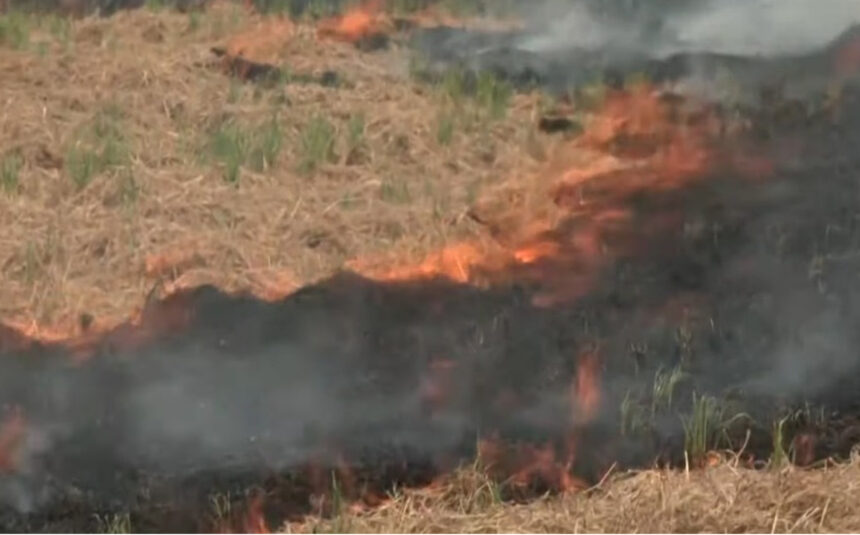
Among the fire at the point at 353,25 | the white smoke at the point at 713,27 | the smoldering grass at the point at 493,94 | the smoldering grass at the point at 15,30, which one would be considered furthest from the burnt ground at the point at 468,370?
the smoldering grass at the point at 15,30

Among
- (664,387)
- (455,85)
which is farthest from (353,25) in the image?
(664,387)

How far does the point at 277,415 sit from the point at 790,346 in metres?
1.13

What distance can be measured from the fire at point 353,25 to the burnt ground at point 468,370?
569mm

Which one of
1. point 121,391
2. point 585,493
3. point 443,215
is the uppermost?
point 443,215

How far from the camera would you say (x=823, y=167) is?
3.46 meters

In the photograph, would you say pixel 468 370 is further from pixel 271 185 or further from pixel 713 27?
pixel 713 27

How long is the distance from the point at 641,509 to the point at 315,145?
1.03 metres

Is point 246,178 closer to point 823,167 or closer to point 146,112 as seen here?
point 146,112

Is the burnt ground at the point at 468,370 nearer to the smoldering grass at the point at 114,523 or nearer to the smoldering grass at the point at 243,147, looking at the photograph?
the smoldering grass at the point at 114,523

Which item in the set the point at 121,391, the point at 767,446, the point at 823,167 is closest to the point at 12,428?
the point at 121,391

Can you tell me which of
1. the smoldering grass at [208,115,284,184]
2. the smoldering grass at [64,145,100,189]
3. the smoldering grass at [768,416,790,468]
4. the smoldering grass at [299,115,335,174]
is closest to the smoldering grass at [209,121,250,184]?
the smoldering grass at [208,115,284,184]

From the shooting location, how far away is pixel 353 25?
135 inches

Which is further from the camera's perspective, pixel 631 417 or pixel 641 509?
pixel 631 417

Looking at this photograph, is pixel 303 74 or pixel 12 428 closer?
pixel 12 428
